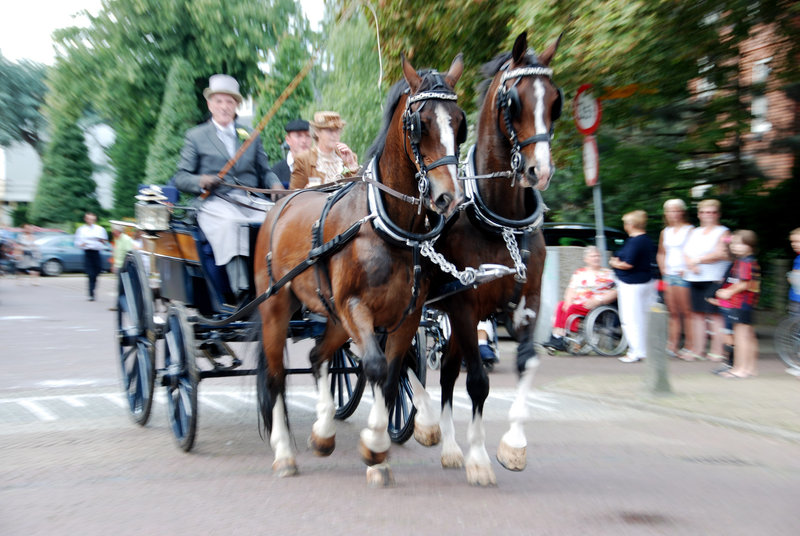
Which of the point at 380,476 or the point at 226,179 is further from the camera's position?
the point at 226,179

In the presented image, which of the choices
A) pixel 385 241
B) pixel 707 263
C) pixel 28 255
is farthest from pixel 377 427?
pixel 28 255

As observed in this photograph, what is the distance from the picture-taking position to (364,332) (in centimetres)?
438

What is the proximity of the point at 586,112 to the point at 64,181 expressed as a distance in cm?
3916

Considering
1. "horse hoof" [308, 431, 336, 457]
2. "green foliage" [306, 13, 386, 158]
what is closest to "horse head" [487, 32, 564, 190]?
"horse hoof" [308, 431, 336, 457]

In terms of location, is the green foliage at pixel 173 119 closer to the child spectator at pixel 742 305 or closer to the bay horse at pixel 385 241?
the child spectator at pixel 742 305

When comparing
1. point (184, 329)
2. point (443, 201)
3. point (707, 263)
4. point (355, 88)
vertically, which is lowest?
point (184, 329)

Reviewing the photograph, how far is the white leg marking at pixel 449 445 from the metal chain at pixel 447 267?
1.02 meters

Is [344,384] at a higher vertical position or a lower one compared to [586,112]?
lower

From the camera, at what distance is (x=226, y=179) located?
6277 millimetres

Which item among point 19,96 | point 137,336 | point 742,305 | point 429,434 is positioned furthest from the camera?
point 19,96

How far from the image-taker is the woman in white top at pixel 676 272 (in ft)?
33.2

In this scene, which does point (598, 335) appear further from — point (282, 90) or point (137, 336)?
point (282, 90)

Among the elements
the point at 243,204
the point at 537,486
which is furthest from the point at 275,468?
the point at 243,204

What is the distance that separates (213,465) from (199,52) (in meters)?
28.3
